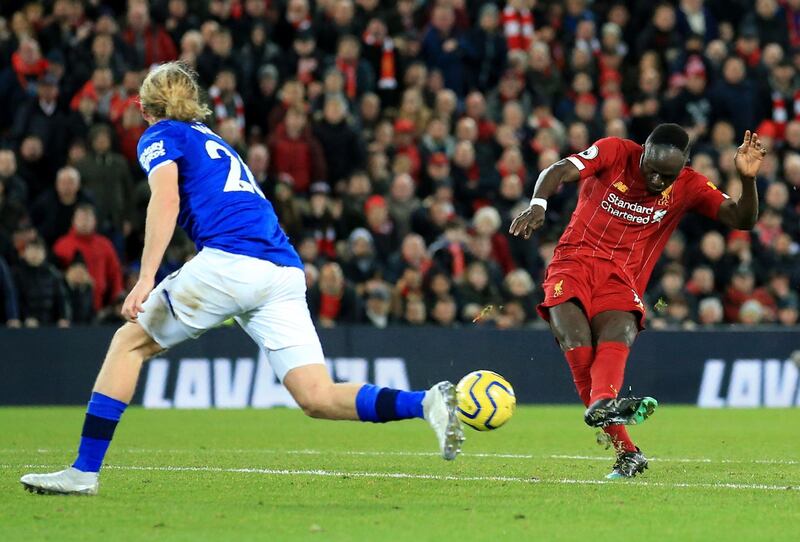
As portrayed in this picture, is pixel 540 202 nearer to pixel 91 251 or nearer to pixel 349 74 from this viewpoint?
pixel 91 251

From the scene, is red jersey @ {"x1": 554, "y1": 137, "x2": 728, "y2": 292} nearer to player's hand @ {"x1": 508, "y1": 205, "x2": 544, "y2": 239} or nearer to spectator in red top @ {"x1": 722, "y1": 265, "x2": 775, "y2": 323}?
player's hand @ {"x1": 508, "y1": 205, "x2": 544, "y2": 239}

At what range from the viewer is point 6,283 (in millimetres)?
16297

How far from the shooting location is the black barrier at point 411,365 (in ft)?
54.6

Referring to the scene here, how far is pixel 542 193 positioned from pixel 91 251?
28.8 ft

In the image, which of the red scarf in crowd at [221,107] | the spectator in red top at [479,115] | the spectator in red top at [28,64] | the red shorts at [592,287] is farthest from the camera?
the spectator in red top at [479,115]

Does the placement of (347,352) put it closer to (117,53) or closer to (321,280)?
(321,280)

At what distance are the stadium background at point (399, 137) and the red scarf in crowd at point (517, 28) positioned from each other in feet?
0.12

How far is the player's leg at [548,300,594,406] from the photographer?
918cm

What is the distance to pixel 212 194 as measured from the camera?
7789mm

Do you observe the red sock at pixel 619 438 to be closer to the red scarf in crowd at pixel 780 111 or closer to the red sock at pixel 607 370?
the red sock at pixel 607 370

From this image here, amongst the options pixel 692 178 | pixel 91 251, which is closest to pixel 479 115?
pixel 91 251

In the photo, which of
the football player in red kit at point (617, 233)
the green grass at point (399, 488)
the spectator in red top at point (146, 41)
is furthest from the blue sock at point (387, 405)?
Answer: the spectator in red top at point (146, 41)

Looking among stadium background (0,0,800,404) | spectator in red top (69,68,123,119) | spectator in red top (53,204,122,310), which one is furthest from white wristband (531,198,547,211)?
spectator in red top (69,68,123,119)

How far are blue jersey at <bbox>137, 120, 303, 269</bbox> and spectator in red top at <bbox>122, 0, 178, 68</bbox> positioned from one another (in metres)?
11.0
